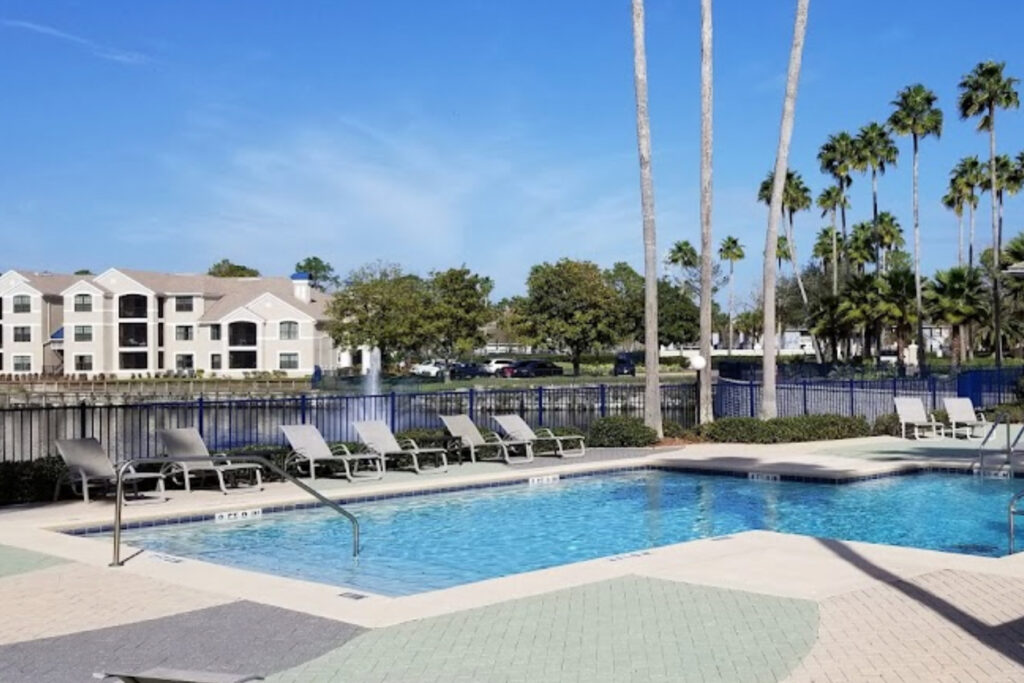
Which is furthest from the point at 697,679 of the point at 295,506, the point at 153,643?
the point at 295,506

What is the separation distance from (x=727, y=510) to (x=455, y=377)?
2256 inches

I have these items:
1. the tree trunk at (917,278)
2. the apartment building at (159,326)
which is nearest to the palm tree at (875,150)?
the tree trunk at (917,278)

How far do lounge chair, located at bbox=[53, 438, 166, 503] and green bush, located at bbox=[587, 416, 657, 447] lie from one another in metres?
11.5

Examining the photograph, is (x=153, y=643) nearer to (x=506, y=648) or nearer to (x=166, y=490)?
(x=506, y=648)

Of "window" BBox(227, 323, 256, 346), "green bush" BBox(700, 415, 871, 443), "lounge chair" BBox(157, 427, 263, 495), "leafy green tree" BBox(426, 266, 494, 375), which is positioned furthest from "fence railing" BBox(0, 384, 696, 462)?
"window" BBox(227, 323, 256, 346)

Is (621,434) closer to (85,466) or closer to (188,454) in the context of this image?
(188,454)

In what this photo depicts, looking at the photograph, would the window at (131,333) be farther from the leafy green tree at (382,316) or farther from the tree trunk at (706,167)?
the tree trunk at (706,167)

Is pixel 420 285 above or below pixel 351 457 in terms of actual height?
above

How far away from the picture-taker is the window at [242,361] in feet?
263

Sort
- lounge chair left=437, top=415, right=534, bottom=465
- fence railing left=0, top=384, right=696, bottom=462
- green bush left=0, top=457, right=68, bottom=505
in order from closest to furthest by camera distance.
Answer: green bush left=0, top=457, right=68, bottom=505 → lounge chair left=437, top=415, right=534, bottom=465 → fence railing left=0, top=384, right=696, bottom=462

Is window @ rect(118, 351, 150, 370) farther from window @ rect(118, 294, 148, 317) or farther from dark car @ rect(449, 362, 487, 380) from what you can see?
dark car @ rect(449, 362, 487, 380)

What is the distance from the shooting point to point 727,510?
1677cm

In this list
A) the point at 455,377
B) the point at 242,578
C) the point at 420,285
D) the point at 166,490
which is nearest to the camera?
the point at 242,578

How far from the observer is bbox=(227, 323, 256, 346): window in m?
80.4
